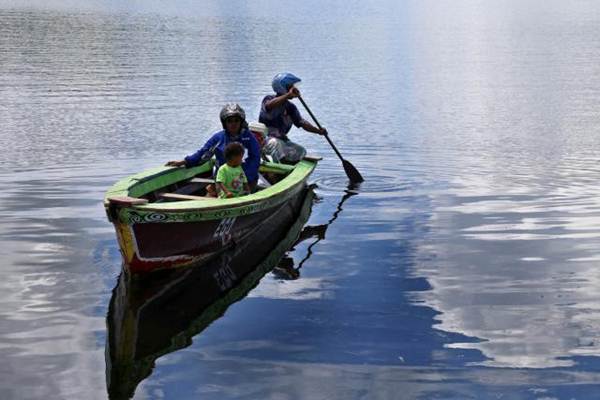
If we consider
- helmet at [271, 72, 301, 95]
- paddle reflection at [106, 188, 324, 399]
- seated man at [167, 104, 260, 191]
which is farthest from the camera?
helmet at [271, 72, 301, 95]

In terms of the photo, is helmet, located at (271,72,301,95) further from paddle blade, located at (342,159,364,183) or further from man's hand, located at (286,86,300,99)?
paddle blade, located at (342,159,364,183)

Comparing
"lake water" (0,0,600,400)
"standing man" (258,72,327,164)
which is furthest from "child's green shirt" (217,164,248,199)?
"standing man" (258,72,327,164)

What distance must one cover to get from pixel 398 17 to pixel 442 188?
3235 inches

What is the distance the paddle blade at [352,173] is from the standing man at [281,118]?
114 centimetres

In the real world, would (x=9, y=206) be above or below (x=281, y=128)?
below

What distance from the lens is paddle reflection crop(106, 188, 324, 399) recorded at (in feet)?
27.1

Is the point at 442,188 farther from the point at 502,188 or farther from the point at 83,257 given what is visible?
the point at 83,257

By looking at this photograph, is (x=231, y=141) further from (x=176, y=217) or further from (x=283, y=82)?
(x=283, y=82)

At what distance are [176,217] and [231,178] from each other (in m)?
1.87

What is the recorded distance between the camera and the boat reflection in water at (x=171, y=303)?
27.1 ft

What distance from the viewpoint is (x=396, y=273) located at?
36.9 feet

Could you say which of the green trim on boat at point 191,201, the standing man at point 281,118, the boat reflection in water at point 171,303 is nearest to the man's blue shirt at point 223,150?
the green trim on boat at point 191,201

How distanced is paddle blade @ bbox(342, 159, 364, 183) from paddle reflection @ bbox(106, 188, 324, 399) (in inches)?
184

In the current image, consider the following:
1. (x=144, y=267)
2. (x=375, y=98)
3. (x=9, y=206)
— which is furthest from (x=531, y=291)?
(x=375, y=98)
